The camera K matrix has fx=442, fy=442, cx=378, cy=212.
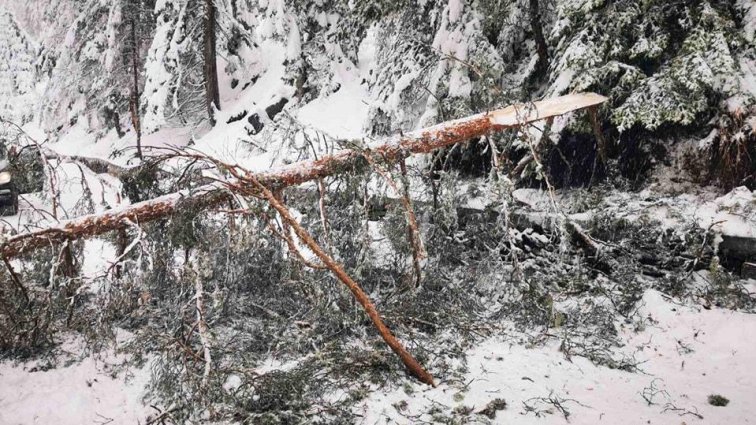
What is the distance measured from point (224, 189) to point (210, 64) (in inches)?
574

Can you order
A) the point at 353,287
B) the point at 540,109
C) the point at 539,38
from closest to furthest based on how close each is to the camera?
the point at 353,287 → the point at 540,109 → the point at 539,38

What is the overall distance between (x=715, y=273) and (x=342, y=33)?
1288cm

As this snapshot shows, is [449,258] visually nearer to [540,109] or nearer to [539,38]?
[540,109]

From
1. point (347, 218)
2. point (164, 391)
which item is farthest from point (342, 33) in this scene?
point (164, 391)

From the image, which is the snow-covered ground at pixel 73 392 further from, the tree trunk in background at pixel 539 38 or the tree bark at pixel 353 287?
the tree trunk in background at pixel 539 38

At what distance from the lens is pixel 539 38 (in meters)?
8.12

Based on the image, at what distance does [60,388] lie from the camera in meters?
4.57

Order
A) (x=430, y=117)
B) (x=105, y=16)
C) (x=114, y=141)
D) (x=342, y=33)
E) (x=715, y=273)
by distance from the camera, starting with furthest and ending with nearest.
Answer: (x=114, y=141) < (x=105, y=16) < (x=342, y=33) < (x=430, y=117) < (x=715, y=273)

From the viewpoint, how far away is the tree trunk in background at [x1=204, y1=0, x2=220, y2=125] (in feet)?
53.7

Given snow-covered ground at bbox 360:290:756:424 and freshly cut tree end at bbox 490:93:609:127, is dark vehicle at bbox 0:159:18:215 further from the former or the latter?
freshly cut tree end at bbox 490:93:609:127

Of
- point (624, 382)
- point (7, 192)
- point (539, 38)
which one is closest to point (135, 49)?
point (7, 192)

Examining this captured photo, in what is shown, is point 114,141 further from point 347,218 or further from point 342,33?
point 347,218

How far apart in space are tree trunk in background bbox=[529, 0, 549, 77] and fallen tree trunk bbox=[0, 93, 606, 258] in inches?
125

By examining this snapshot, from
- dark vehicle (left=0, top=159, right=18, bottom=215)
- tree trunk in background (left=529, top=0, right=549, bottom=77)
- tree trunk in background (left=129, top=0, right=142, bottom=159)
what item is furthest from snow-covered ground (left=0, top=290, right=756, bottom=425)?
tree trunk in background (left=129, top=0, right=142, bottom=159)
